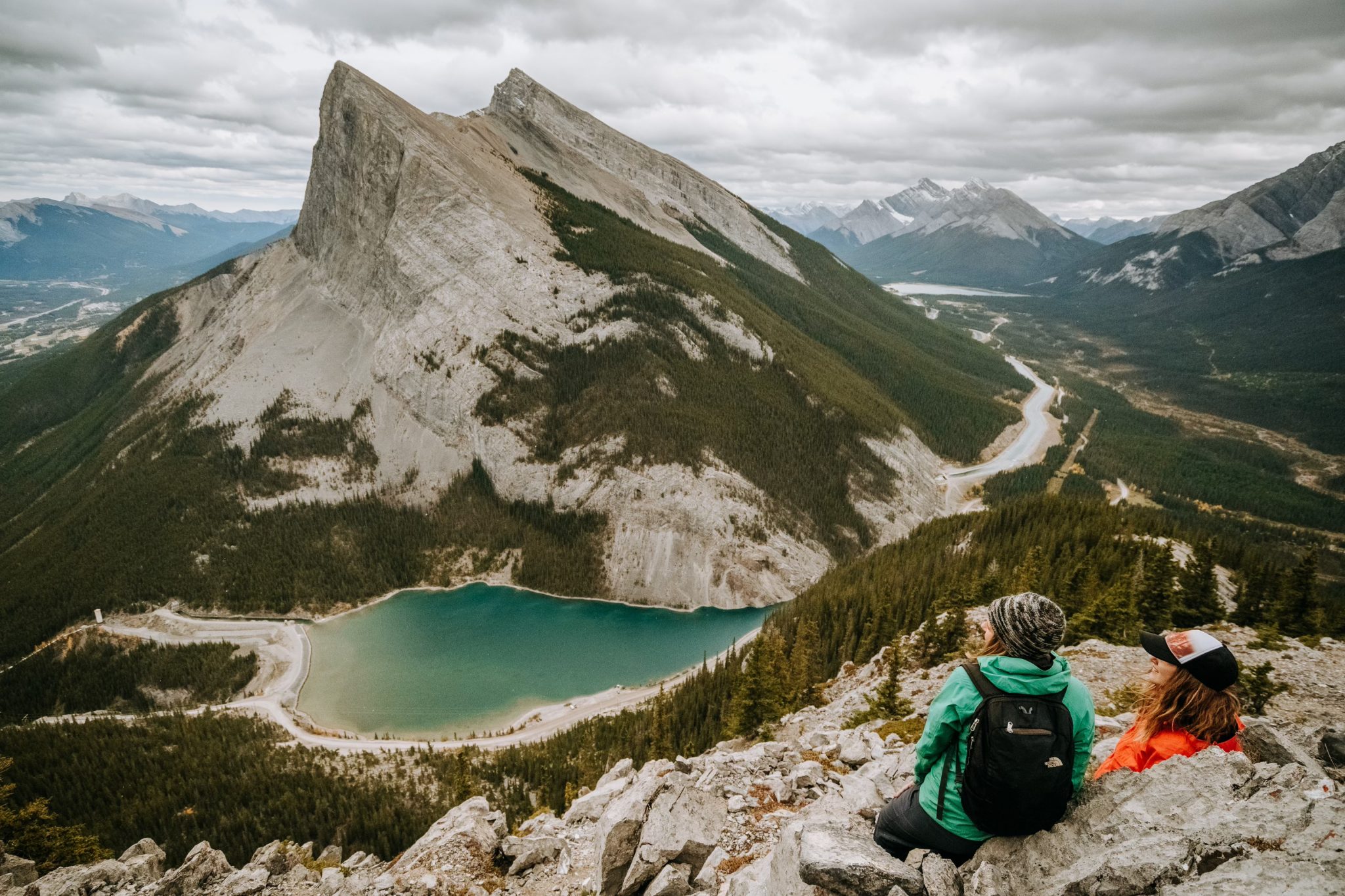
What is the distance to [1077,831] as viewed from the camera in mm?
6531

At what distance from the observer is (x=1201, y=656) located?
625cm

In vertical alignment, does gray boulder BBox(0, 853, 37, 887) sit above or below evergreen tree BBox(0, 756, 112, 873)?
above

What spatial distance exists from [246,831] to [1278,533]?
143 meters

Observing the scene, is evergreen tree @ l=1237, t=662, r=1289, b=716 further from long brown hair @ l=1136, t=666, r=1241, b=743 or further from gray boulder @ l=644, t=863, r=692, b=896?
gray boulder @ l=644, t=863, r=692, b=896

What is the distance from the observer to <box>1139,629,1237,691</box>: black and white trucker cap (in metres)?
6.22

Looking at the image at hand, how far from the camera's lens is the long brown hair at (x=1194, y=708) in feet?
21.4

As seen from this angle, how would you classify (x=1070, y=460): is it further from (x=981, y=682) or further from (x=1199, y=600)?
(x=981, y=682)

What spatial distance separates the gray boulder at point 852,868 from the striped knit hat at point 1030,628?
10.6 feet

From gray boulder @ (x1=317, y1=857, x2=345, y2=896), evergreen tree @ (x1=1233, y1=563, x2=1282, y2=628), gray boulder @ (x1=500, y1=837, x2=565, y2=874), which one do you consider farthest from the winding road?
evergreen tree @ (x1=1233, y1=563, x2=1282, y2=628)

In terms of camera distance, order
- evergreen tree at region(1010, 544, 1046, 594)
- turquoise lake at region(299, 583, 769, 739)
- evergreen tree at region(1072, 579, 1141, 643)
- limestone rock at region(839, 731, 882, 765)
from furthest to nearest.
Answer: turquoise lake at region(299, 583, 769, 739) < evergreen tree at region(1010, 544, 1046, 594) < evergreen tree at region(1072, 579, 1141, 643) < limestone rock at region(839, 731, 882, 765)

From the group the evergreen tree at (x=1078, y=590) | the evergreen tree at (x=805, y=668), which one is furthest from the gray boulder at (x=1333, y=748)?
the evergreen tree at (x=1078, y=590)

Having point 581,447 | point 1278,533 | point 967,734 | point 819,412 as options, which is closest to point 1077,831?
point 967,734

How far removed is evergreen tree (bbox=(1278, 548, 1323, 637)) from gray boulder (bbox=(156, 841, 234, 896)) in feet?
119

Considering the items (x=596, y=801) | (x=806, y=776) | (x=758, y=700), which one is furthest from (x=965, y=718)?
(x=758, y=700)
